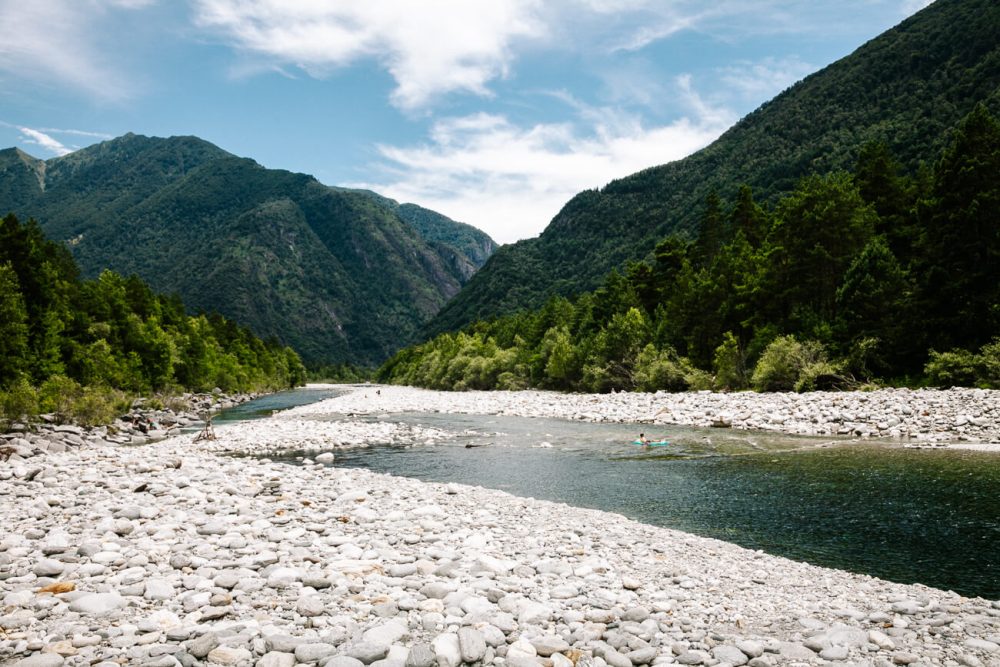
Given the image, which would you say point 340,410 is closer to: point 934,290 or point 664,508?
point 664,508

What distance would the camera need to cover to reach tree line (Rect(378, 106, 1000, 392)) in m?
34.0

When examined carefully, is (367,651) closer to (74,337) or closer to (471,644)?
(471,644)

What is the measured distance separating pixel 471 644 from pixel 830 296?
161 ft

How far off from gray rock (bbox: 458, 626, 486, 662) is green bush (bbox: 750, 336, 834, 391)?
38067 mm

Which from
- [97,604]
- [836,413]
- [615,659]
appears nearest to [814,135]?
[836,413]

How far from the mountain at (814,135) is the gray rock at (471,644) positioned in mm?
109980

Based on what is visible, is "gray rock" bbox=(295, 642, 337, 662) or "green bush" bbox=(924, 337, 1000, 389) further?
"green bush" bbox=(924, 337, 1000, 389)

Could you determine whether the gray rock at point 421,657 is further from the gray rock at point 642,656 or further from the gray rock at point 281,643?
the gray rock at point 642,656

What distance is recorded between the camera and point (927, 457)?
738 inches

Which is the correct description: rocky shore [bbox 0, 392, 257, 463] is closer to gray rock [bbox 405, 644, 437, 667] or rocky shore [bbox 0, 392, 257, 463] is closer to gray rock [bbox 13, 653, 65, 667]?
gray rock [bbox 13, 653, 65, 667]

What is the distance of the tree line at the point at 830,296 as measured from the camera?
3403 cm

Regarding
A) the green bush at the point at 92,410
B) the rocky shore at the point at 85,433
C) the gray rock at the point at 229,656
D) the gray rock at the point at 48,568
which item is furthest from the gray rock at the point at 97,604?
the green bush at the point at 92,410

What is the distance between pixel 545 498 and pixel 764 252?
148ft

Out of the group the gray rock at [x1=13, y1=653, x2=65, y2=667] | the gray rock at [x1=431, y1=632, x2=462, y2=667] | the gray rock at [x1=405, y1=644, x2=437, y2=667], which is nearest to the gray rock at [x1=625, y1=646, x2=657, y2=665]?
the gray rock at [x1=431, y1=632, x2=462, y2=667]
